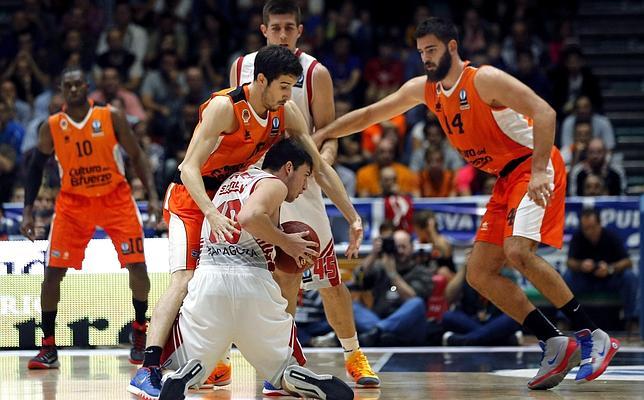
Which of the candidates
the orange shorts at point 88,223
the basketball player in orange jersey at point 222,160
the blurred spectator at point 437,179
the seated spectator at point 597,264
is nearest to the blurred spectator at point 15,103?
the blurred spectator at point 437,179

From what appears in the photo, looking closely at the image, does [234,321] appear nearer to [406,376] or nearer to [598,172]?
[406,376]

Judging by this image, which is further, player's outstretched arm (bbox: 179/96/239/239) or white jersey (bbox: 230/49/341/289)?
white jersey (bbox: 230/49/341/289)

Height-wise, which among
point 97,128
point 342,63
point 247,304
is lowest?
point 247,304

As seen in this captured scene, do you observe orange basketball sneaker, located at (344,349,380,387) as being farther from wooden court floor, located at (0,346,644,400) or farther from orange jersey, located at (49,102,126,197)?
orange jersey, located at (49,102,126,197)

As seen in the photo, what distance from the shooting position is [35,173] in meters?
8.33

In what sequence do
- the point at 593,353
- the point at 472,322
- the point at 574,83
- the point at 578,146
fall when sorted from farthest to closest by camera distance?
1. the point at 574,83
2. the point at 578,146
3. the point at 472,322
4. the point at 593,353

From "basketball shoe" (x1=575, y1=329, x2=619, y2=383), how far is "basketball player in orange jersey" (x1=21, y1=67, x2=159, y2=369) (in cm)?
307

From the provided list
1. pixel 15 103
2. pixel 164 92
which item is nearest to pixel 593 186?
pixel 164 92

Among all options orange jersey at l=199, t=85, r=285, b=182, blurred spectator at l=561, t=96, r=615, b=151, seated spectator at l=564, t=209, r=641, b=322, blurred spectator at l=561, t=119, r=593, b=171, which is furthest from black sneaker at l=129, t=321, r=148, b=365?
blurred spectator at l=561, t=96, r=615, b=151

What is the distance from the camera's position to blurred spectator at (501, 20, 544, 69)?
1418 centimetres

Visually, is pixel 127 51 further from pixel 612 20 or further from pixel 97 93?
pixel 612 20

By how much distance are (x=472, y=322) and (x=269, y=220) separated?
4.69 m

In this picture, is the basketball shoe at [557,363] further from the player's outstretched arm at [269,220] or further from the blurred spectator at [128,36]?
the blurred spectator at [128,36]

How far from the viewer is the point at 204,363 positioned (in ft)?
18.0
